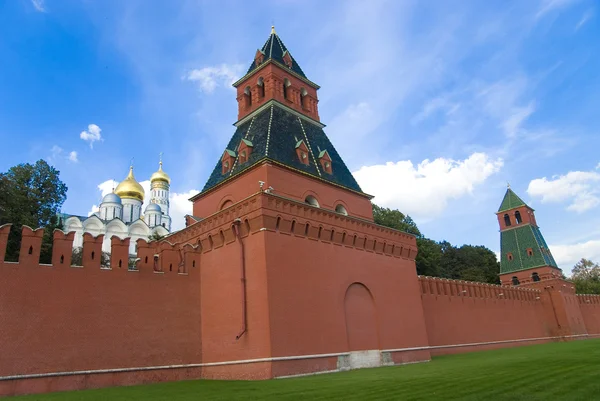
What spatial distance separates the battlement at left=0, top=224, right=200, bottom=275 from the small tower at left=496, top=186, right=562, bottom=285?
105ft

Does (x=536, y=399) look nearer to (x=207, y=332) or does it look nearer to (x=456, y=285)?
(x=207, y=332)

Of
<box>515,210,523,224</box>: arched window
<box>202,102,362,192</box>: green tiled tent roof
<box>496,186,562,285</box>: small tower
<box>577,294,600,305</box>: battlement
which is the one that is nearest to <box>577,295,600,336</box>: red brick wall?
<box>577,294,600,305</box>: battlement

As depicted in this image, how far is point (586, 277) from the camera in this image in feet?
181

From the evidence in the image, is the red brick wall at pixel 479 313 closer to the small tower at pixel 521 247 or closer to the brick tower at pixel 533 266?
the brick tower at pixel 533 266

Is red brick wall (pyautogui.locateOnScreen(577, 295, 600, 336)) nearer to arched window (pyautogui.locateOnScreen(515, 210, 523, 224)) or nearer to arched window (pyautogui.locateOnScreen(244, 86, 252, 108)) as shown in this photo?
arched window (pyautogui.locateOnScreen(515, 210, 523, 224))

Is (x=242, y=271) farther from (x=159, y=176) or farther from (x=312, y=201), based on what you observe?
(x=159, y=176)

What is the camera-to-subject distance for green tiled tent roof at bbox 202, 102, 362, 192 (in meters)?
17.9

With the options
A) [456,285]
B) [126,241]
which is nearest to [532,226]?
[456,285]

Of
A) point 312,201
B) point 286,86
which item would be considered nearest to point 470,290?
point 312,201

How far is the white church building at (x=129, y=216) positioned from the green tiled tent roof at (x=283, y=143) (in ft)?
88.0

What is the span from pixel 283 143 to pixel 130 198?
38.8 m

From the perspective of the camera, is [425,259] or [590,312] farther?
[590,312]

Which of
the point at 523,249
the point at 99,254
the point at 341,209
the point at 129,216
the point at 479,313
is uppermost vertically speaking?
the point at 129,216

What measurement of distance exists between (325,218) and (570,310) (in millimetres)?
28512
